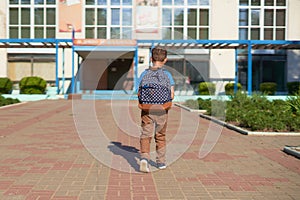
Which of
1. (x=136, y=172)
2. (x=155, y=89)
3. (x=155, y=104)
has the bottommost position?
(x=136, y=172)

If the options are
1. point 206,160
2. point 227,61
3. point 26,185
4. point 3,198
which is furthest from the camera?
point 227,61

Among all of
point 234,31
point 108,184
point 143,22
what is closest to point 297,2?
point 234,31

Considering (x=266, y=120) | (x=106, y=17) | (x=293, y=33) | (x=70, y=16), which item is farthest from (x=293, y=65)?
(x=266, y=120)

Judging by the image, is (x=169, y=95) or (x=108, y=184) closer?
(x=108, y=184)

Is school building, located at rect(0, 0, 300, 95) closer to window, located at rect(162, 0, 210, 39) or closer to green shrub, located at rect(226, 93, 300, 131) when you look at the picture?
window, located at rect(162, 0, 210, 39)

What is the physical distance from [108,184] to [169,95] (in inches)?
58.4

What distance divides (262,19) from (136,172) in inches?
1151

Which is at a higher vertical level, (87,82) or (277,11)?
(277,11)

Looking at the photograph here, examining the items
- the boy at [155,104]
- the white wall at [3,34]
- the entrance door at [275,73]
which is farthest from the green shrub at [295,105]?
the white wall at [3,34]

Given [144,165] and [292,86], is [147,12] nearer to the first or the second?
[292,86]

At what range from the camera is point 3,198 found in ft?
14.9

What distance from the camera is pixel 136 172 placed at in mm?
5914

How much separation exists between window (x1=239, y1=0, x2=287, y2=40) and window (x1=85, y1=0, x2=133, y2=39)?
922 centimetres

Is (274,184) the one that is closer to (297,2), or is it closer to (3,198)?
(3,198)
